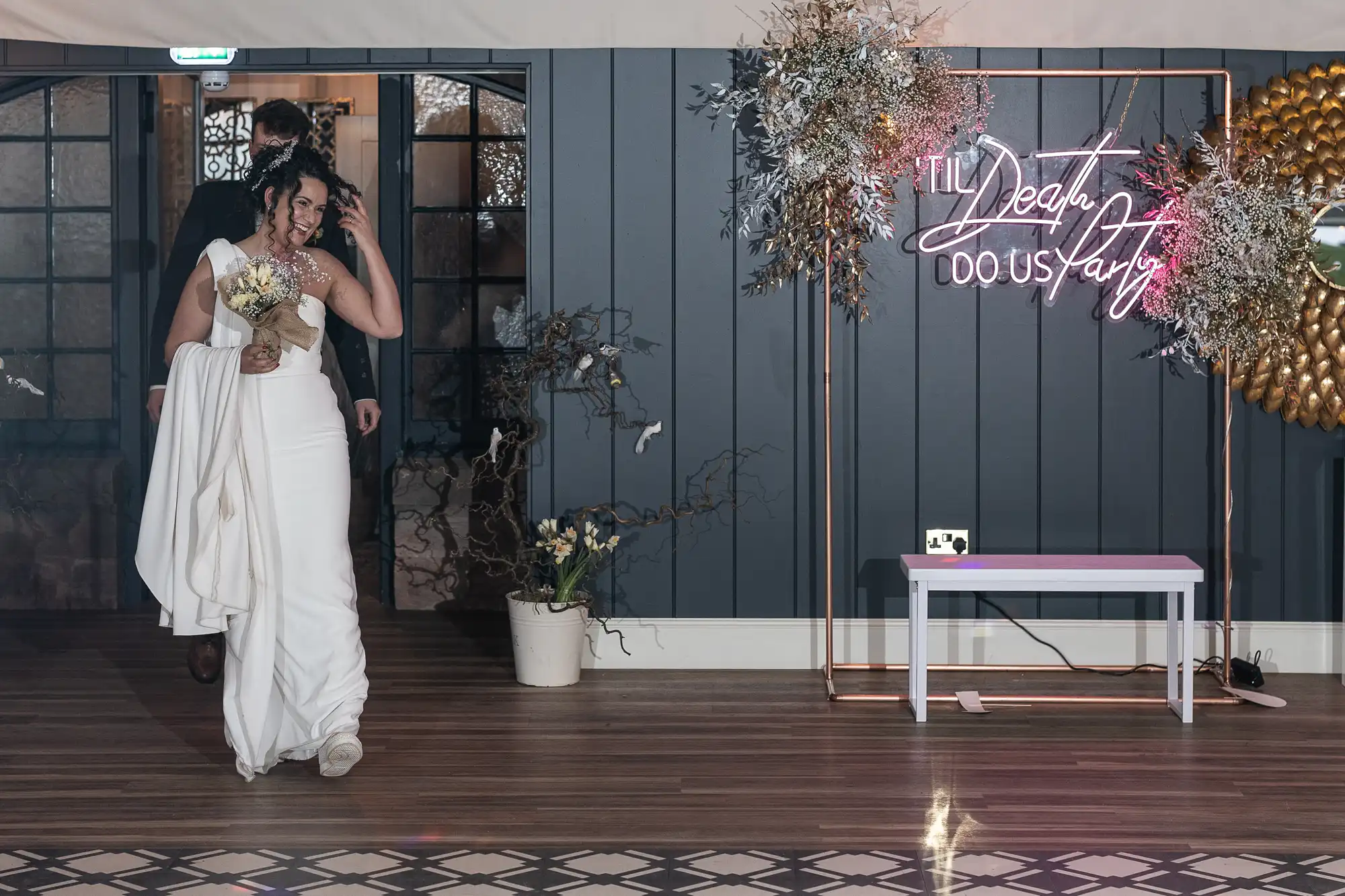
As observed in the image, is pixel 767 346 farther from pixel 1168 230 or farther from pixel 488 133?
pixel 488 133

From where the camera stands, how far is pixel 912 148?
4.94 metres

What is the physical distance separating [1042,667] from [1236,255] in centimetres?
162

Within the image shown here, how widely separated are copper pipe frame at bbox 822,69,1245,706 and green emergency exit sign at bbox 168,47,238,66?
7.57ft

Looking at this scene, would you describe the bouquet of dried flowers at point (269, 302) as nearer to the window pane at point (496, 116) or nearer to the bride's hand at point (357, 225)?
the bride's hand at point (357, 225)

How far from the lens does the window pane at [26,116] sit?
6543 millimetres

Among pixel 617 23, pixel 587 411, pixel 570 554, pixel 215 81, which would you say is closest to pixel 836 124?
pixel 617 23

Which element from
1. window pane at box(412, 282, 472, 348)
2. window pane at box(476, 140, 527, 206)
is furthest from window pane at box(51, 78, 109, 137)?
window pane at box(476, 140, 527, 206)

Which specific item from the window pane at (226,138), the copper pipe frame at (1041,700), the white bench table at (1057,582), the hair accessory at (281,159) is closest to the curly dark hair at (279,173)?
the hair accessory at (281,159)

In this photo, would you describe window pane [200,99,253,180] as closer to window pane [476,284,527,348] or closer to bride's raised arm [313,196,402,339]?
window pane [476,284,527,348]

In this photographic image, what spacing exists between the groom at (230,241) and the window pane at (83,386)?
0.27 meters

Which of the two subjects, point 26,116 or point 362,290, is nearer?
point 362,290

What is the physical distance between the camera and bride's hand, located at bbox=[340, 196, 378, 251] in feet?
13.7

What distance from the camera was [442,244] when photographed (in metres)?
6.74

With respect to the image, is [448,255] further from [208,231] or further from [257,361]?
[257,361]
